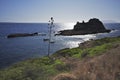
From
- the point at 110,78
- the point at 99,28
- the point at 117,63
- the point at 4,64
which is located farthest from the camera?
the point at 99,28

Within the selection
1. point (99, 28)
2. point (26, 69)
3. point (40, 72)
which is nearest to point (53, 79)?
point (40, 72)

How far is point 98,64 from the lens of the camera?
1313 centimetres

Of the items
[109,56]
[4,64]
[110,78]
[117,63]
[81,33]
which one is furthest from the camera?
[81,33]

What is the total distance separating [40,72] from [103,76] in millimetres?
4132

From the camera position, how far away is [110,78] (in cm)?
1161

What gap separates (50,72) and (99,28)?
142915mm

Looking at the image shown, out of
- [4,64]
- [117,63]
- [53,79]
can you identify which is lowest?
[4,64]

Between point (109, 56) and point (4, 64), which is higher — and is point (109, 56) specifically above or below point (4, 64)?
above

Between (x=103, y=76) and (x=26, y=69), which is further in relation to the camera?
(x=26, y=69)

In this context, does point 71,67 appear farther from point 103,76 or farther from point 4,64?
point 4,64

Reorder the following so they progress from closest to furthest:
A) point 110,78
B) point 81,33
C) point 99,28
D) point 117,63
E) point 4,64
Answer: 1. point 110,78
2. point 117,63
3. point 4,64
4. point 81,33
5. point 99,28

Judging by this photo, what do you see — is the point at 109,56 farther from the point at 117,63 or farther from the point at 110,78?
the point at 110,78

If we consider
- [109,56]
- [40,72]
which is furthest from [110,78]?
[40,72]

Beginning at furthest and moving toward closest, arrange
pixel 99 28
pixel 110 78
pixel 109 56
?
pixel 99 28
pixel 109 56
pixel 110 78
